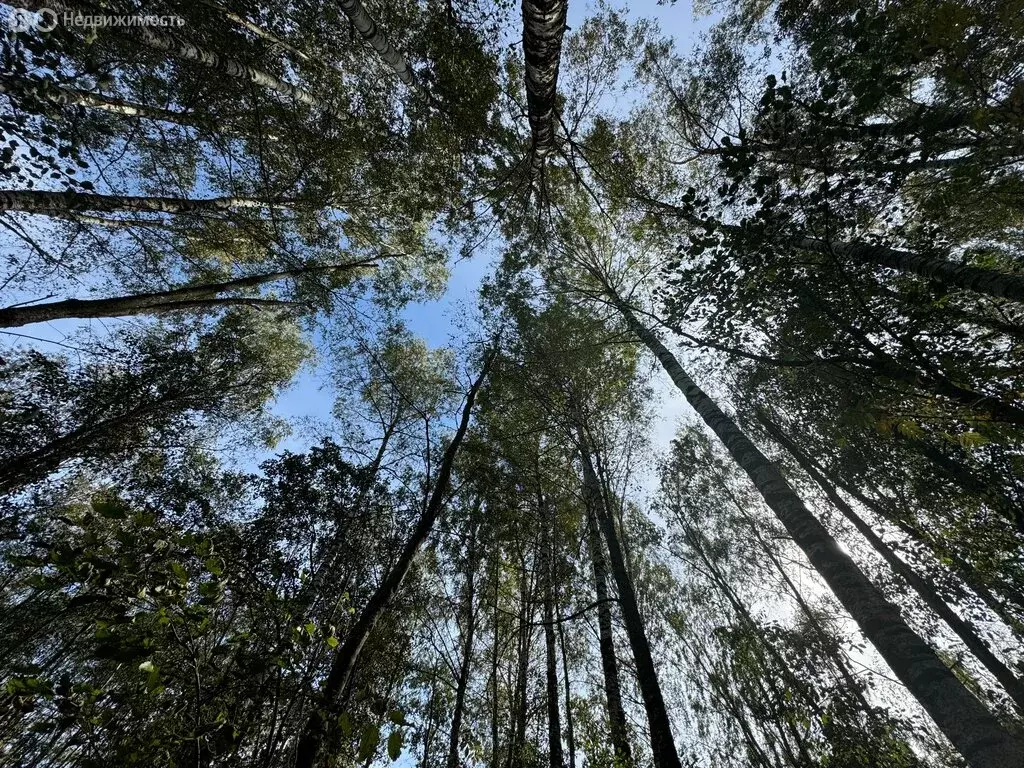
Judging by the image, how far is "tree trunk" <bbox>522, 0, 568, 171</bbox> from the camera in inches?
117

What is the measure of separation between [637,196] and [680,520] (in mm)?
10217

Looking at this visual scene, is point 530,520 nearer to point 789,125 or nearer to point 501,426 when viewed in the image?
point 501,426

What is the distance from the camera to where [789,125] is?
407 cm

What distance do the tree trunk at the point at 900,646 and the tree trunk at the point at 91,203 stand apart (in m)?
8.09

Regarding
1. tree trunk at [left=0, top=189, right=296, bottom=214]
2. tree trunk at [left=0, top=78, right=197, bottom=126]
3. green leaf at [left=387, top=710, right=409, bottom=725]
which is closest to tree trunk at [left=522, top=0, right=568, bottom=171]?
green leaf at [left=387, top=710, right=409, bottom=725]

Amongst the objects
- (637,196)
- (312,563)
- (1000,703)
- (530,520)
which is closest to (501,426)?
(530,520)

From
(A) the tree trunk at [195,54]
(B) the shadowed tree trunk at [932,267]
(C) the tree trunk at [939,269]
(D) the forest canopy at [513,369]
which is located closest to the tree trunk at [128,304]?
(D) the forest canopy at [513,369]

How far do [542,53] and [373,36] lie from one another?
309cm

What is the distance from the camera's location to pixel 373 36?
489 cm

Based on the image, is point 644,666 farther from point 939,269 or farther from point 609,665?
point 939,269

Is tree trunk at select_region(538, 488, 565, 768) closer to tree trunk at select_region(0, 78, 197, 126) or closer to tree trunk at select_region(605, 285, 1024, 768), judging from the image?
tree trunk at select_region(605, 285, 1024, 768)

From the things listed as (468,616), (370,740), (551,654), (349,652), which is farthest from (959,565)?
(370,740)

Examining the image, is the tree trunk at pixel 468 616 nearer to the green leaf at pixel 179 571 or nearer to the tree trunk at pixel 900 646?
the tree trunk at pixel 900 646

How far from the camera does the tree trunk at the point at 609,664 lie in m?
4.38
